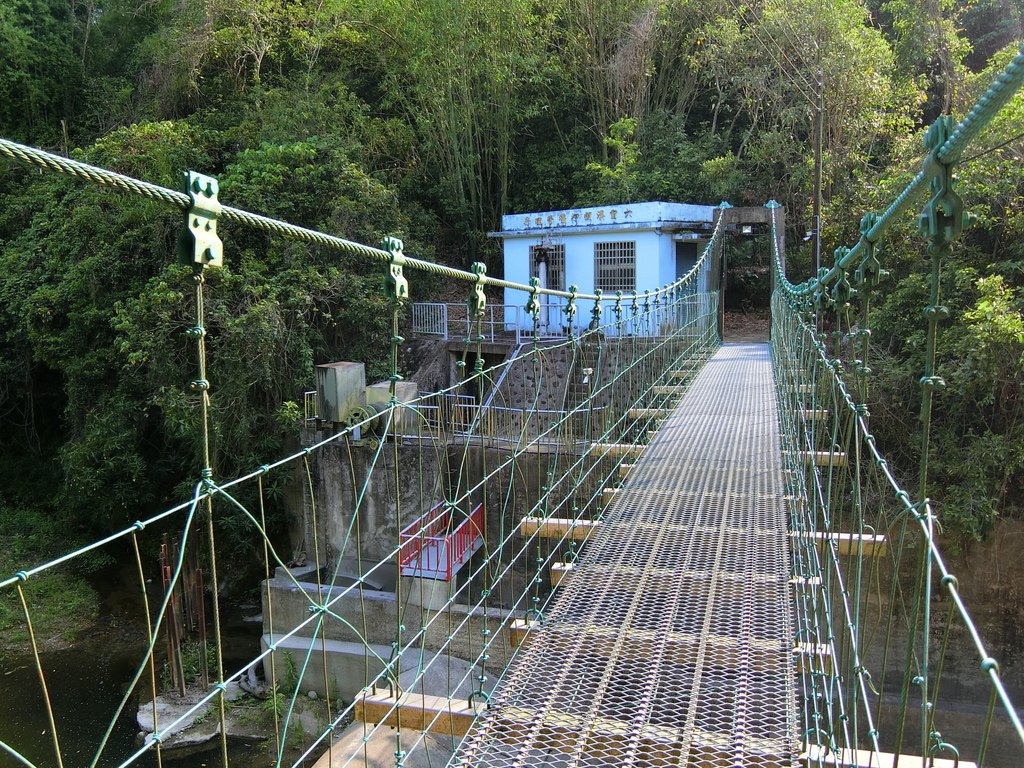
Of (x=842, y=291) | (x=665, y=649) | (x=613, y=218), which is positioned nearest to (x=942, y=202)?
(x=842, y=291)

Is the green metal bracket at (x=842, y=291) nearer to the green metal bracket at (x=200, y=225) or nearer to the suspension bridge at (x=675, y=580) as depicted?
the suspension bridge at (x=675, y=580)

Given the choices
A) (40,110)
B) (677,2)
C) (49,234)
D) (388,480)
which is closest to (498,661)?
(388,480)

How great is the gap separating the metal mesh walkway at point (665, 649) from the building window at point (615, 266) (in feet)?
25.6

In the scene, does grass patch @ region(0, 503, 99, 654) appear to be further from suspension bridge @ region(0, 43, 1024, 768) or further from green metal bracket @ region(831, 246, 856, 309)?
green metal bracket @ region(831, 246, 856, 309)

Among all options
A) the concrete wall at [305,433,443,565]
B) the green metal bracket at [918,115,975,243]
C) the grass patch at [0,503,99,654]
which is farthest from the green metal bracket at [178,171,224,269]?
the grass patch at [0,503,99,654]

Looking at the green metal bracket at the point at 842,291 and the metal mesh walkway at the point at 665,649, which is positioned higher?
the green metal bracket at the point at 842,291

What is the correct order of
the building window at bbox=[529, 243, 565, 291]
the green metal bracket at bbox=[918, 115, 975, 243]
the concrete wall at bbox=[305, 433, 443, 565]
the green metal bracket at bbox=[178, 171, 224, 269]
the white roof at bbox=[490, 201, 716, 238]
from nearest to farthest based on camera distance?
the green metal bracket at bbox=[918, 115, 975, 243]
the green metal bracket at bbox=[178, 171, 224, 269]
the concrete wall at bbox=[305, 433, 443, 565]
the white roof at bbox=[490, 201, 716, 238]
the building window at bbox=[529, 243, 565, 291]

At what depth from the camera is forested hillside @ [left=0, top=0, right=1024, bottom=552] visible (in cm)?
714

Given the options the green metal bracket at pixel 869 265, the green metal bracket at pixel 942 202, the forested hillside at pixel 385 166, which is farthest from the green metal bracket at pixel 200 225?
the forested hillside at pixel 385 166

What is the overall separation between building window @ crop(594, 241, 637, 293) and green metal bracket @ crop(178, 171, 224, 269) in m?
10.0

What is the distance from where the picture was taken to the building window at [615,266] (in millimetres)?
10852

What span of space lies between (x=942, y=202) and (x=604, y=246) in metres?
10.3

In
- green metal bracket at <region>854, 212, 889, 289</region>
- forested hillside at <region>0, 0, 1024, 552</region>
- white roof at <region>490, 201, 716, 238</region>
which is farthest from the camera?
white roof at <region>490, 201, 716, 238</region>

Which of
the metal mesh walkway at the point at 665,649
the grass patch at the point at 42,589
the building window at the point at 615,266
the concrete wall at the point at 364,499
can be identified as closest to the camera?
the metal mesh walkway at the point at 665,649
